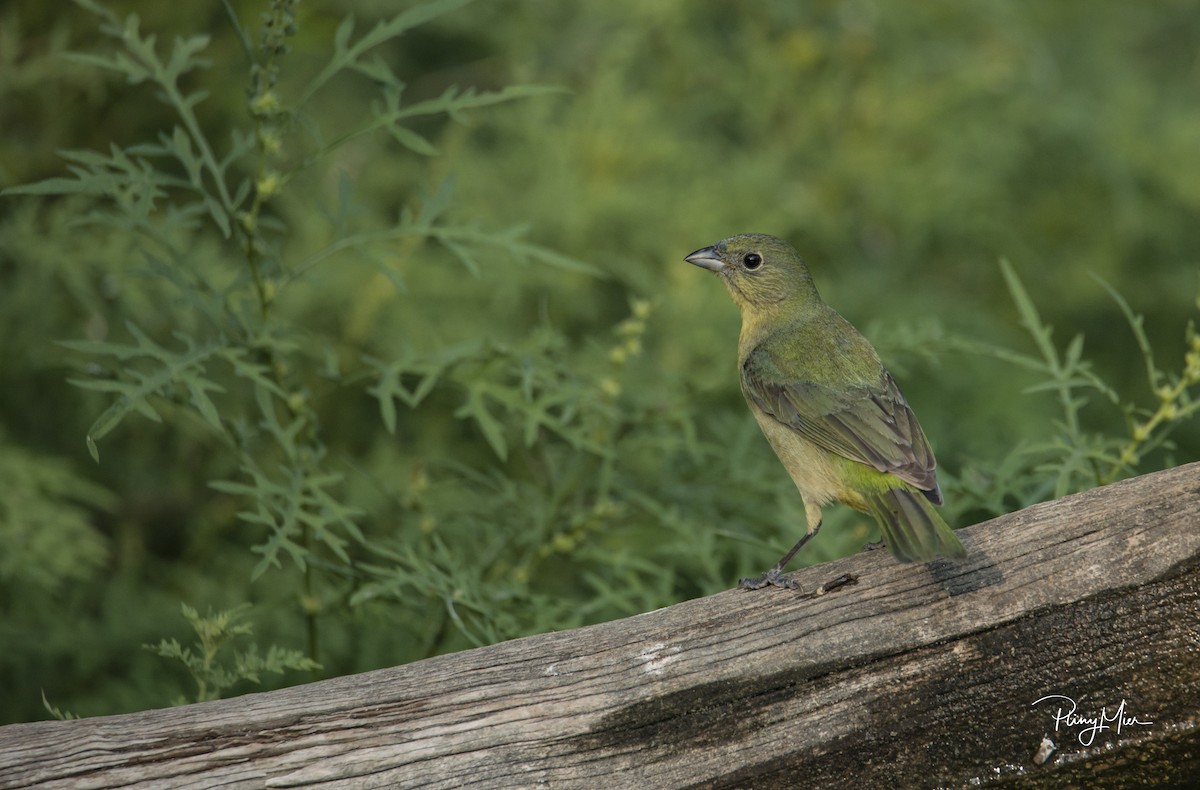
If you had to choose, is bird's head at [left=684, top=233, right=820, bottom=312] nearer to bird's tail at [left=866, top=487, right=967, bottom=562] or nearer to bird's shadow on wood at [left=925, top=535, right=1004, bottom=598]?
bird's tail at [left=866, top=487, right=967, bottom=562]

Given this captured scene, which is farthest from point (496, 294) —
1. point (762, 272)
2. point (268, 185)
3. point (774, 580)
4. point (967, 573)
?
point (967, 573)

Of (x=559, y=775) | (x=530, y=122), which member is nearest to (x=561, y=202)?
(x=530, y=122)

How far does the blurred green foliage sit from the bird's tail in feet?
1.08

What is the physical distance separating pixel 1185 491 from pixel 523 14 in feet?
15.0

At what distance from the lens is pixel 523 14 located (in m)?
6.64

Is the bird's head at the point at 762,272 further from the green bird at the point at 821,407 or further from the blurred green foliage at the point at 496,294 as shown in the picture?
the blurred green foliage at the point at 496,294

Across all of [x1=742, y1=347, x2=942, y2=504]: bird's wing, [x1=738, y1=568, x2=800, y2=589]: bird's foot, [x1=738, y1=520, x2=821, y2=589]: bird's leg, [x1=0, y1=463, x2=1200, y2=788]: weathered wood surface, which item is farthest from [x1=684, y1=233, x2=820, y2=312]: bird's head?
[x1=0, y1=463, x2=1200, y2=788]: weathered wood surface

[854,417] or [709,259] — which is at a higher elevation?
[709,259]

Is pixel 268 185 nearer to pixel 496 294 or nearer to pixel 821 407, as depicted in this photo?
pixel 821 407

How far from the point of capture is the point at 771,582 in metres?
3.25
